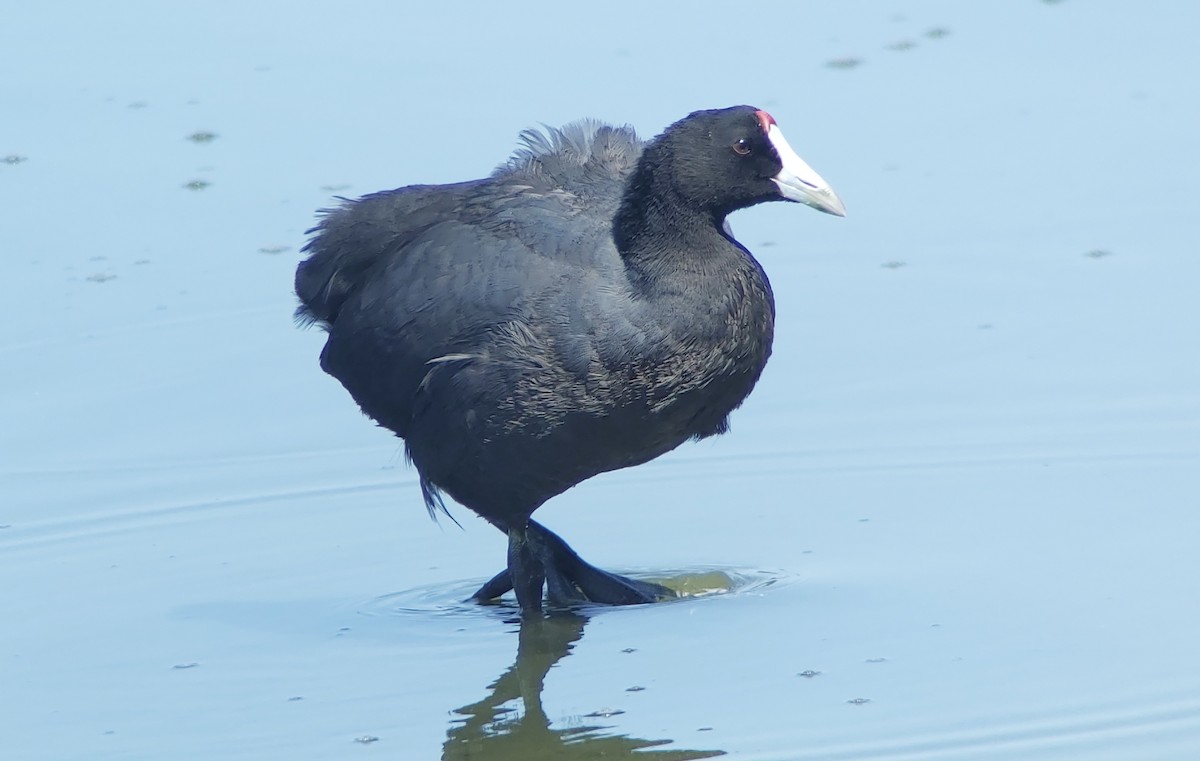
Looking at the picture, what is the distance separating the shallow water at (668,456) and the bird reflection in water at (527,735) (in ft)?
0.05

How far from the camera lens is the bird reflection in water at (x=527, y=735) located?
4.67 m

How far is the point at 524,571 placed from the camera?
221 inches

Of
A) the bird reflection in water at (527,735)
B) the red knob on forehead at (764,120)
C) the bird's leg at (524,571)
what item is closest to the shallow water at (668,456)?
the bird reflection in water at (527,735)

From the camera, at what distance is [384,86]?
28.7 feet

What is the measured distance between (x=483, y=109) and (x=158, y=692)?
3.85 meters

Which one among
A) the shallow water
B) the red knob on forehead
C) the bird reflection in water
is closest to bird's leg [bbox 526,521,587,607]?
the shallow water

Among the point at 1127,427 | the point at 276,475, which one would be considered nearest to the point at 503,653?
the point at 276,475

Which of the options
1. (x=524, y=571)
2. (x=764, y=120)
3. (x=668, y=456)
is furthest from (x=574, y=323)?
(x=668, y=456)

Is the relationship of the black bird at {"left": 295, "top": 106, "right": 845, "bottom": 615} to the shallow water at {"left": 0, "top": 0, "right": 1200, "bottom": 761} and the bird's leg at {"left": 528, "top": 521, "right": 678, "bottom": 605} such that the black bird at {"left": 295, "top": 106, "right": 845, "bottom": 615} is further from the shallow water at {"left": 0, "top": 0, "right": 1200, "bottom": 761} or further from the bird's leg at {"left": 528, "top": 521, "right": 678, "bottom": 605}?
the shallow water at {"left": 0, "top": 0, "right": 1200, "bottom": 761}

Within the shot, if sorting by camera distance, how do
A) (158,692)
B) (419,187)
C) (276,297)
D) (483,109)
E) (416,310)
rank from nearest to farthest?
1. (158,692)
2. (416,310)
3. (419,187)
4. (276,297)
5. (483,109)

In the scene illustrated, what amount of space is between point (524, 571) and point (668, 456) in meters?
0.91

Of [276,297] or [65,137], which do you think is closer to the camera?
[276,297]

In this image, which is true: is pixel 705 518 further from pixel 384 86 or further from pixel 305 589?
pixel 384 86

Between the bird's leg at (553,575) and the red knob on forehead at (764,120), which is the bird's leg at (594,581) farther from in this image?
Result: the red knob on forehead at (764,120)
